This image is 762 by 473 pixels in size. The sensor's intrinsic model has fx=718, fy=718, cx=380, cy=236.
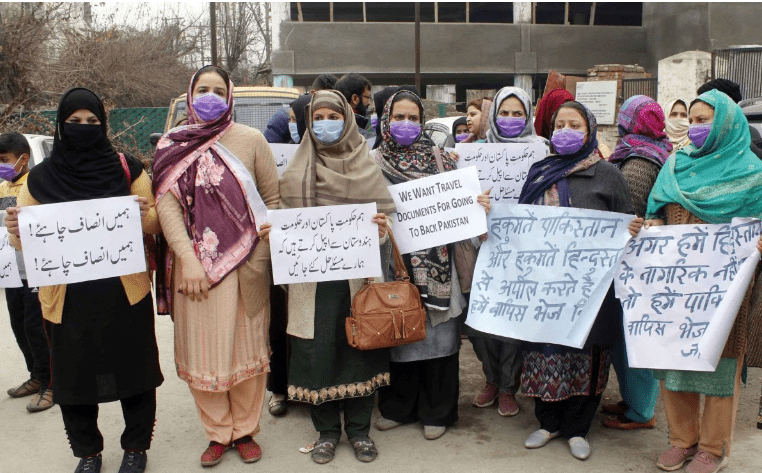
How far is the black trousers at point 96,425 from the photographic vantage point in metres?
3.38

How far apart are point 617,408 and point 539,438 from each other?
2.26 ft

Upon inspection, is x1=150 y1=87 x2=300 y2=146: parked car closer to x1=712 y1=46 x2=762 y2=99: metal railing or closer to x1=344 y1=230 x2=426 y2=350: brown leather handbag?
x1=344 y1=230 x2=426 y2=350: brown leather handbag

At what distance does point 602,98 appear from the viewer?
16984 millimetres

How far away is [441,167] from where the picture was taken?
12.6ft

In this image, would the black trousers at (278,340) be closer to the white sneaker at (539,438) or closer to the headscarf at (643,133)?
the white sneaker at (539,438)

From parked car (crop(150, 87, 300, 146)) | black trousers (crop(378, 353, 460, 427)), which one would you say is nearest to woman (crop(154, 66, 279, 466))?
black trousers (crop(378, 353, 460, 427))

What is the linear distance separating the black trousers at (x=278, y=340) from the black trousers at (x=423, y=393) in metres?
0.65

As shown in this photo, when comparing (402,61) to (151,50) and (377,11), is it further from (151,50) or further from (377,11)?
(151,50)

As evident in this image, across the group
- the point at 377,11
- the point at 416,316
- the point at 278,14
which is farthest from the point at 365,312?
the point at 377,11

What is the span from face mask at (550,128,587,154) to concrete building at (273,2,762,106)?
1941 centimetres

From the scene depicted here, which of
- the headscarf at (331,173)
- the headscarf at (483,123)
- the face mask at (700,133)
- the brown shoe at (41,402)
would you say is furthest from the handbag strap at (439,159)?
the brown shoe at (41,402)

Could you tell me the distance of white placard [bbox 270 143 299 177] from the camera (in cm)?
461

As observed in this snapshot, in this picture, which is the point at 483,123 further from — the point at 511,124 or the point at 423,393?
the point at 423,393

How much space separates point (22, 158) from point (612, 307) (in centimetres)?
355
